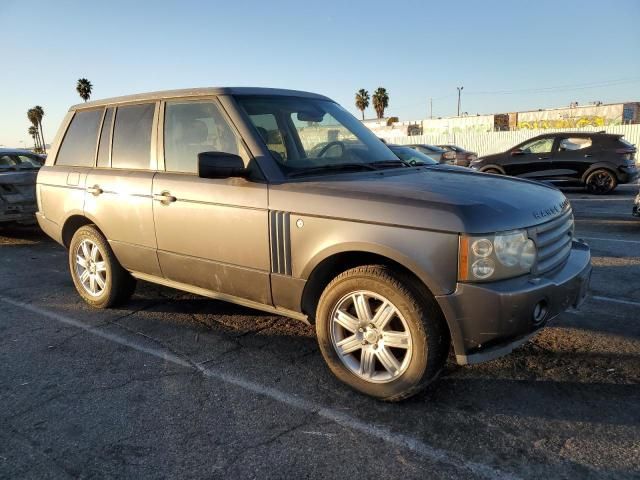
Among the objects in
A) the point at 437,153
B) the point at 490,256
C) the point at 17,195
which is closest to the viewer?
the point at 490,256

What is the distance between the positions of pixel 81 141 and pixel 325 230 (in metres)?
3.17

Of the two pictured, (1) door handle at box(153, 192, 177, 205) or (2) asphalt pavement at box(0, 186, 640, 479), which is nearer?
(2) asphalt pavement at box(0, 186, 640, 479)

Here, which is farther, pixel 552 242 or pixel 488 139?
pixel 488 139

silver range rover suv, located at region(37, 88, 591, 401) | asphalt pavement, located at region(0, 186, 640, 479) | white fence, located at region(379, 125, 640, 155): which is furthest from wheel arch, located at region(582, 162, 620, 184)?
white fence, located at region(379, 125, 640, 155)

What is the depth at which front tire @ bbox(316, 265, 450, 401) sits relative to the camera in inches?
109

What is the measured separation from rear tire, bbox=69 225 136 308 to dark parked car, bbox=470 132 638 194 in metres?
11.8

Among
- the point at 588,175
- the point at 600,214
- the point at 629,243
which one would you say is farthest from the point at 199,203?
the point at 588,175

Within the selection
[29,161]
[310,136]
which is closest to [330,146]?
[310,136]

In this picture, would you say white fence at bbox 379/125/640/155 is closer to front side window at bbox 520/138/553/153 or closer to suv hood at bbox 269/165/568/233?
front side window at bbox 520/138/553/153

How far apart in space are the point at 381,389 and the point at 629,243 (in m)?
5.95

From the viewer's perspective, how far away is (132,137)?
435 cm

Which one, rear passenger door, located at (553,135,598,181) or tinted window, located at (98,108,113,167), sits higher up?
tinted window, located at (98,108,113,167)

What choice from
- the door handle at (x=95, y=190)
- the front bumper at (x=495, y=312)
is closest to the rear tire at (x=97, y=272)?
the door handle at (x=95, y=190)

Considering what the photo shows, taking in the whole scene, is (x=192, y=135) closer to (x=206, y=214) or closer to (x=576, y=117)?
(x=206, y=214)
